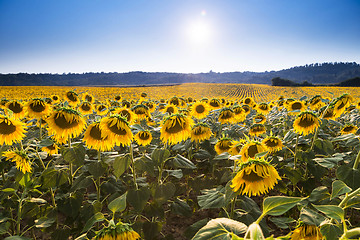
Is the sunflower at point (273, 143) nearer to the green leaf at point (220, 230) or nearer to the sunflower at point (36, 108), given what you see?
the green leaf at point (220, 230)

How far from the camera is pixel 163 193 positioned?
2045 millimetres

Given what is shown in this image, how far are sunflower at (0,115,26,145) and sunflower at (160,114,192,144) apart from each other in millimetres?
1415

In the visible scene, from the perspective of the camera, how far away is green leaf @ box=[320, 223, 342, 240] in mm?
961

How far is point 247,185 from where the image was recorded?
4.85ft

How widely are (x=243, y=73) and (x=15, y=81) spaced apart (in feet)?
426

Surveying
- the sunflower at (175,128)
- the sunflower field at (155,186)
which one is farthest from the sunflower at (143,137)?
the sunflower at (175,128)

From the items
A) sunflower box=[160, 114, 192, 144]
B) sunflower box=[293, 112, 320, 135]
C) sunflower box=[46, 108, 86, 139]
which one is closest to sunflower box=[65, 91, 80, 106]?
sunflower box=[46, 108, 86, 139]

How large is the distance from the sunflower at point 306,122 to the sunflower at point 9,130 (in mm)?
3056

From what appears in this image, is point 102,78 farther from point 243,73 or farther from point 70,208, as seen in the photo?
point 70,208

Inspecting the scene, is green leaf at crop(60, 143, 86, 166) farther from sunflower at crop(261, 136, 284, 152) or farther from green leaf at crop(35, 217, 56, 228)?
sunflower at crop(261, 136, 284, 152)

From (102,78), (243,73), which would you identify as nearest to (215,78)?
(243,73)

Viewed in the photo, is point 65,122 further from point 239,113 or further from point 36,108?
point 239,113

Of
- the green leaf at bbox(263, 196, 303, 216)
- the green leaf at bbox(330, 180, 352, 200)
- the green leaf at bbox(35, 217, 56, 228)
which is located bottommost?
the green leaf at bbox(35, 217, 56, 228)

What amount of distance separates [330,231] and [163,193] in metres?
1.36
